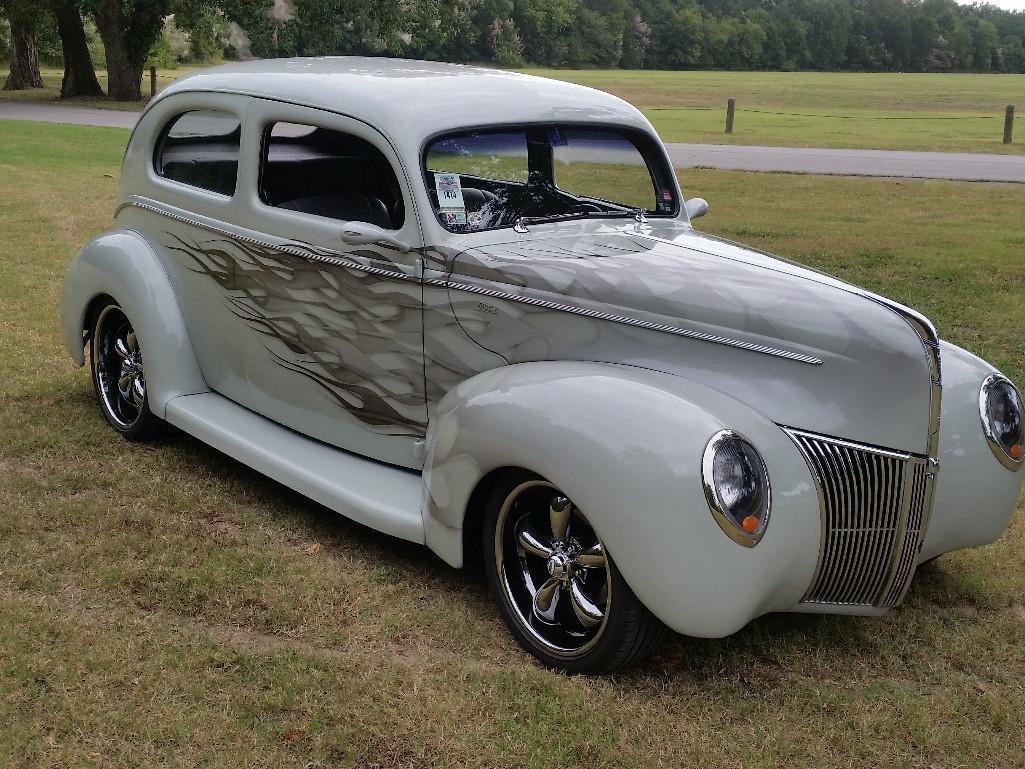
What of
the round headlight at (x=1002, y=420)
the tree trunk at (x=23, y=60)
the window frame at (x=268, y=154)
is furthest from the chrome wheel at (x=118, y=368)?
the tree trunk at (x=23, y=60)

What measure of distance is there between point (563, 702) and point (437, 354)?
1385 millimetres

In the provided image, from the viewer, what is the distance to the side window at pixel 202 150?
4.88 metres

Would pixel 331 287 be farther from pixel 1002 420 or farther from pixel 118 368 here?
pixel 1002 420

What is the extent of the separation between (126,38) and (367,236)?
29.5m

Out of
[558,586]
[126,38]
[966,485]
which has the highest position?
[126,38]

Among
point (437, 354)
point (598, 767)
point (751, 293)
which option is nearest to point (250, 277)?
point (437, 354)

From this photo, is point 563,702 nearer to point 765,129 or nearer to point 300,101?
point 300,101

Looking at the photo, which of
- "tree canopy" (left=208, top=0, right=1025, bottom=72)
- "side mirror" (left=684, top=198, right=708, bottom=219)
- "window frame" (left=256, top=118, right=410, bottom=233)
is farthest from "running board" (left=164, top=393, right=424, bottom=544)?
"tree canopy" (left=208, top=0, right=1025, bottom=72)

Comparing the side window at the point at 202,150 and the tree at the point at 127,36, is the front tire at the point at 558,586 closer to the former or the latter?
the side window at the point at 202,150

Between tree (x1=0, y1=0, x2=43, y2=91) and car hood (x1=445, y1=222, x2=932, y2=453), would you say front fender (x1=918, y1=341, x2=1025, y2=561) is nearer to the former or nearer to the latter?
car hood (x1=445, y1=222, x2=932, y2=453)

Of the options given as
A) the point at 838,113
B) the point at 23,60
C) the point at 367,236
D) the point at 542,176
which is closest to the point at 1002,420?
the point at 542,176

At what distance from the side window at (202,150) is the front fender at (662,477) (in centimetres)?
208

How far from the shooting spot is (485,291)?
3893 millimetres

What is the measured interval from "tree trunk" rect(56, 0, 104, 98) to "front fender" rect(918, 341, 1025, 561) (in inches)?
1255
